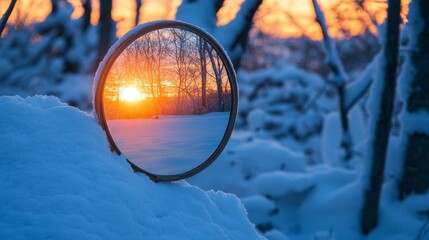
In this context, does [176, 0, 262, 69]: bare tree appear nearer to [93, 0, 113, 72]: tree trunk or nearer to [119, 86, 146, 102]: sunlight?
[119, 86, 146, 102]: sunlight

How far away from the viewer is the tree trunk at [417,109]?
458 centimetres

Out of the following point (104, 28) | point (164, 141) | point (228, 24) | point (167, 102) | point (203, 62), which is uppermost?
point (104, 28)

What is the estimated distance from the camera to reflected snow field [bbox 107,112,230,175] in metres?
1.49

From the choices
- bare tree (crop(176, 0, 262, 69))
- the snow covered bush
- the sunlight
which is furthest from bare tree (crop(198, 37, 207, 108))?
the snow covered bush

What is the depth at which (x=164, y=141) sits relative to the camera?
1.52m

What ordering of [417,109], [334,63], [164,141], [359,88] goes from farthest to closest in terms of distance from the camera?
[359,88] → [334,63] → [417,109] → [164,141]

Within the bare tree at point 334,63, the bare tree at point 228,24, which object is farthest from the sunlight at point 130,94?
the bare tree at point 334,63

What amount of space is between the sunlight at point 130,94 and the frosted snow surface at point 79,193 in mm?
148

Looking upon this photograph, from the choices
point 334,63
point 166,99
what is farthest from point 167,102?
point 334,63

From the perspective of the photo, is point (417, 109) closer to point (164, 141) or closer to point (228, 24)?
point (228, 24)

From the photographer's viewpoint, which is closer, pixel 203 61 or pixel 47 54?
pixel 203 61

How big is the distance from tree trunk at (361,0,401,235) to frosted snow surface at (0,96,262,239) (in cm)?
371

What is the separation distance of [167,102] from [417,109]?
4038 millimetres

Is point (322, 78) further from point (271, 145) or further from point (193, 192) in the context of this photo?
point (193, 192)
